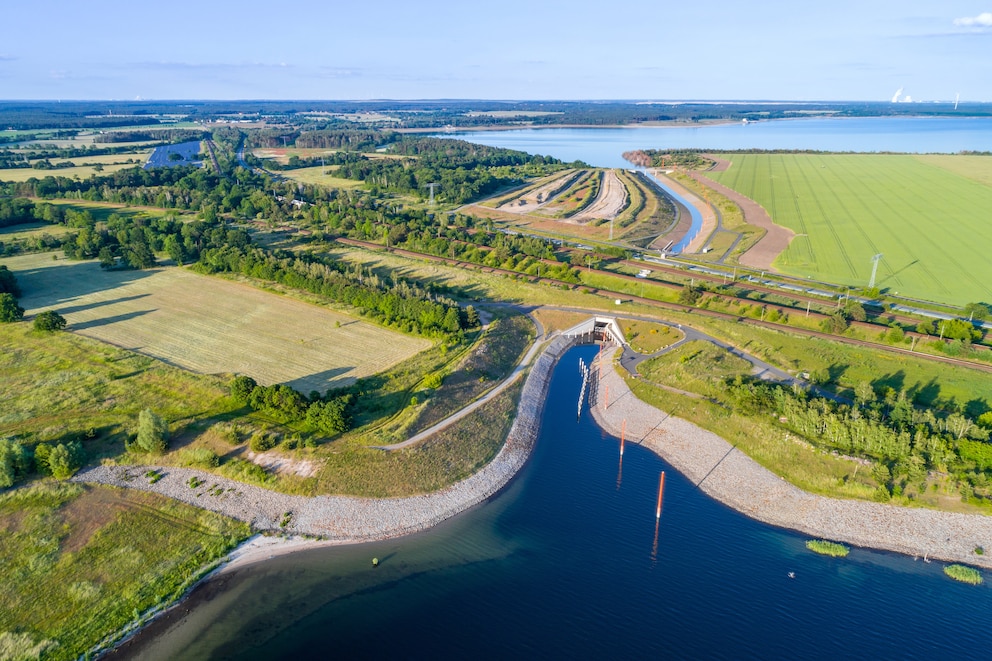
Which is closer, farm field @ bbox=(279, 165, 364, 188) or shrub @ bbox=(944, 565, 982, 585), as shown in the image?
shrub @ bbox=(944, 565, 982, 585)

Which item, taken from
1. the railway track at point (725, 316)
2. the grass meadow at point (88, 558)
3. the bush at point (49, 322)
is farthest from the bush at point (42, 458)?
the railway track at point (725, 316)

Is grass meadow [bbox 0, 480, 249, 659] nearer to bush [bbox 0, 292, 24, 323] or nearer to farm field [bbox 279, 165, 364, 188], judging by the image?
bush [bbox 0, 292, 24, 323]

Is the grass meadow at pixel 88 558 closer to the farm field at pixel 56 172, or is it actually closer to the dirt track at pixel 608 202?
the dirt track at pixel 608 202

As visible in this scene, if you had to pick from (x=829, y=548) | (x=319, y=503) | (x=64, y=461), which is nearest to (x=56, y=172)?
(x=64, y=461)

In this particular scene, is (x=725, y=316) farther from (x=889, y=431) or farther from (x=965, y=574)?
(x=965, y=574)

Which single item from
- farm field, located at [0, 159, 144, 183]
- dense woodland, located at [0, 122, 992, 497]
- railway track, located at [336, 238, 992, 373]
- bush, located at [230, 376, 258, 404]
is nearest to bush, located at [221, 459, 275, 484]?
dense woodland, located at [0, 122, 992, 497]

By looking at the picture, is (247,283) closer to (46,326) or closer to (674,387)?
(46,326)
